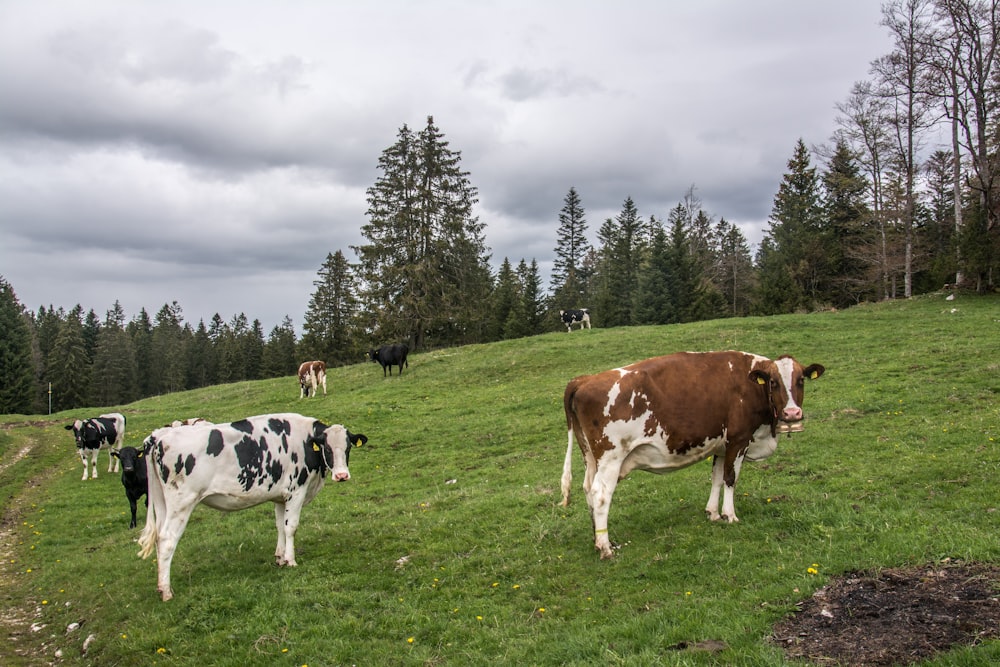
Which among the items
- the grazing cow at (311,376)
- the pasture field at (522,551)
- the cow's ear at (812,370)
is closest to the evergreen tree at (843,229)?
the pasture field at (522,551)

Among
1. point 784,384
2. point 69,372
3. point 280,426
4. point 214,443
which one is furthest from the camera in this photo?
point 69,372

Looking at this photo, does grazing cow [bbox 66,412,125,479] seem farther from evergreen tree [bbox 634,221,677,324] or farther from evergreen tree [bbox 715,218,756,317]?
evergreen tree [bbox 715,218,756,317]

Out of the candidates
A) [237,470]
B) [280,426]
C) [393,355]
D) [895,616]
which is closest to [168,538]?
[237,470]

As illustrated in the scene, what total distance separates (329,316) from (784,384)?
69.5 meters

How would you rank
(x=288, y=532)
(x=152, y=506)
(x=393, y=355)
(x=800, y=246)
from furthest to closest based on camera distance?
(x=800, y=246) → (x=393, y=355) → (x=288, y=532) → (x=152, y=506)

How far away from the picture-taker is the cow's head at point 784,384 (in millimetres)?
8383

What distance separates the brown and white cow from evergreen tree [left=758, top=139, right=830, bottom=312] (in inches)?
1666

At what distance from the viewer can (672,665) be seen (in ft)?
16.6

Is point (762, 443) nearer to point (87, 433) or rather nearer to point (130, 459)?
point (130, 459)

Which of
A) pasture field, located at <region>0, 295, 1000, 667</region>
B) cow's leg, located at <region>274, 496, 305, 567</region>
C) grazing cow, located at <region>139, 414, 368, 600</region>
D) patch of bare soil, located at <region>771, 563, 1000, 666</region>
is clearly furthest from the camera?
cow's leg, located at <region>274, 496, 305, 567</region>

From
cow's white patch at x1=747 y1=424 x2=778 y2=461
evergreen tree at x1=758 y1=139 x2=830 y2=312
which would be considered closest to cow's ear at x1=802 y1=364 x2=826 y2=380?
cow's white patch at x1=747 y1=424 x2=778 y2=461

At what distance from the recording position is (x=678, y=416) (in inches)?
328

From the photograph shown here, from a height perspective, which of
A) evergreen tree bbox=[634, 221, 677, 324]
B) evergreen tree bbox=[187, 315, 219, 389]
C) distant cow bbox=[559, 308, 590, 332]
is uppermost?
evergreen tree bbox=[634, 221, 677, 324]

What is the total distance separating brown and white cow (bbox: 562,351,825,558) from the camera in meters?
8.19
